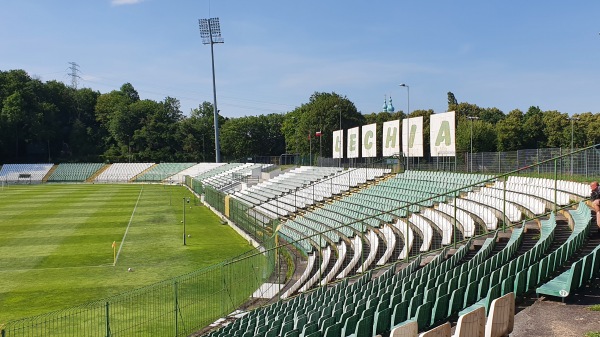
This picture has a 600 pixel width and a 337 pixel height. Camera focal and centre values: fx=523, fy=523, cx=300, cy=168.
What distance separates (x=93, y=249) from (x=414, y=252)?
1679cm

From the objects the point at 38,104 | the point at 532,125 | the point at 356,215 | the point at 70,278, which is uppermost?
the point at 38,104

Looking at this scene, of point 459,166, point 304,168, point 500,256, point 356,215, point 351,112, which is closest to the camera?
point 500,256

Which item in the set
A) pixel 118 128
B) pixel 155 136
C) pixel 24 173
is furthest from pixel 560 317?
pixel 118 128

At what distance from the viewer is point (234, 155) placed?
9669 cm

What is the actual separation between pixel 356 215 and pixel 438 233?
6.78 metres

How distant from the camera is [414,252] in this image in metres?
15.5

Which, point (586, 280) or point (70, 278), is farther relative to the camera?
point (70, 278)

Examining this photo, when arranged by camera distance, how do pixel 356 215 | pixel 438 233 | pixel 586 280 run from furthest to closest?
pixel 356 215, pixel 438 233, pixel 586 280

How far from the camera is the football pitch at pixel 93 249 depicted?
59.3ft

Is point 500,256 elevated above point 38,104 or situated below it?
below

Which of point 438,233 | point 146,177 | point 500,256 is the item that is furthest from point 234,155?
point 500,256

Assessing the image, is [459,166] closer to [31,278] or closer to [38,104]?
[31,278]

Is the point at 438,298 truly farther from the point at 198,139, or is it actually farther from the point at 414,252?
the point at 198,139

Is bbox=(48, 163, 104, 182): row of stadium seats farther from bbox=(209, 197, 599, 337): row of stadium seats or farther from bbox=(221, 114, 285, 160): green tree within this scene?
bbox=(209, 197, 599, 337): row of stadium seats
